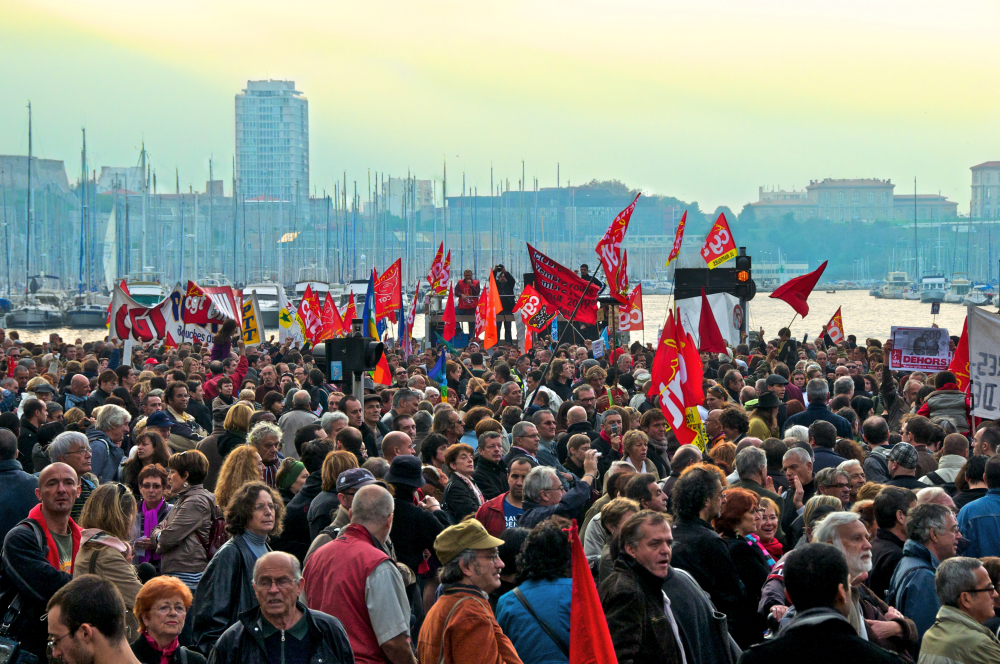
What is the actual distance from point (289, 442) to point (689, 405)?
3583mm

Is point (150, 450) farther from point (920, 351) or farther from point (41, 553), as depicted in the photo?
point (920, 351)

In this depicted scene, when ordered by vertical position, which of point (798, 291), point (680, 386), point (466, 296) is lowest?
point (680, 386)

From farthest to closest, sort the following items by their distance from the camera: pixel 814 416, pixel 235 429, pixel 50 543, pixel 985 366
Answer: pixel 814 416, pixel 985 366, pixel 235 429, pixel 50 543

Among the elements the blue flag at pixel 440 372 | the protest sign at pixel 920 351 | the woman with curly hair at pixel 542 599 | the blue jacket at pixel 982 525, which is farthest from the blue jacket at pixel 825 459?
the blue flag at pixel 440 372

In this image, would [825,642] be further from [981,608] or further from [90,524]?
[90,524]

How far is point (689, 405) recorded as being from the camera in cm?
976

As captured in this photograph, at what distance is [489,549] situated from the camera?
470cm

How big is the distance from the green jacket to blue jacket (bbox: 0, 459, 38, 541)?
4950mm

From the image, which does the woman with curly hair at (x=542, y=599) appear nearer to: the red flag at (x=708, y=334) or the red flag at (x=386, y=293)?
the red flag at (x=708, y=334)

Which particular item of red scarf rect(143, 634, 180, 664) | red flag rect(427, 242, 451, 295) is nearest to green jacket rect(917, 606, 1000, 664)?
red scarf rect(143, 634, 180, 664)

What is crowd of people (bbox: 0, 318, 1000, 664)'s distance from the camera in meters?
4.40

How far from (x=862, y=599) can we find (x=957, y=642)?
0.40 metres

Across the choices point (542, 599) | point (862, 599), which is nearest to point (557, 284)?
point (862, 599)

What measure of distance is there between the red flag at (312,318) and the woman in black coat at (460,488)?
12.6m
